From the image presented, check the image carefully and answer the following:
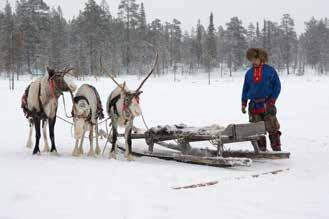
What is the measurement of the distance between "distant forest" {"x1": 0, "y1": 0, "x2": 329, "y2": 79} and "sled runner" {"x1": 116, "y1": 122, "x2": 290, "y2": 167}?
33277 millimetres

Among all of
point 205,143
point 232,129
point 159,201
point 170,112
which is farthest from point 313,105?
point 159,201

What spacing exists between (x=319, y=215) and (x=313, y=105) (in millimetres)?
17627

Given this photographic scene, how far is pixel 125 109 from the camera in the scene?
31.1 ft

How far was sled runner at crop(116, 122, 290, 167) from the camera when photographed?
341 inches

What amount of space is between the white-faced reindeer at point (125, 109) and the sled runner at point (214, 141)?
54 centimetres

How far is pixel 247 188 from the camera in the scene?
6.89 meters

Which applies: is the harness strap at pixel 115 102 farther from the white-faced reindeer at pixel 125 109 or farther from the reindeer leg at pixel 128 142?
the reindeer leg at pixel 128 142

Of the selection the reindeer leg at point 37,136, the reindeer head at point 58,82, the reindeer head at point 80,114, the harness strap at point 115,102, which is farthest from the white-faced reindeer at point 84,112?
the reindeer leg at point 37,136

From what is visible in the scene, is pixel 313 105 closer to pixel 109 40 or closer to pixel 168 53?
pixel 109 40

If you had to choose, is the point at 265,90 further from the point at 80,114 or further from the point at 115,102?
the point at 80,114

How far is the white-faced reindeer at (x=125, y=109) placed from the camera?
31.0 ft

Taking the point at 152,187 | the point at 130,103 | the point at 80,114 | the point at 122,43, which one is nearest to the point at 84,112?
the point at 80,114

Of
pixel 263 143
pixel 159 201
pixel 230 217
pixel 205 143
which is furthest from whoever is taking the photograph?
pixel 205 143

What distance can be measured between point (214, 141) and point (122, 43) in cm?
6658
